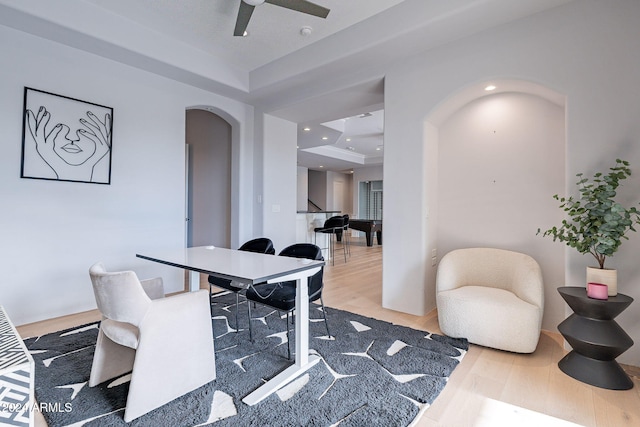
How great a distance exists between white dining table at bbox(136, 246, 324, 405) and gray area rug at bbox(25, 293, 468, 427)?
0.06 meters

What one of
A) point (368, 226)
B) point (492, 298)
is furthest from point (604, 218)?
point (368, 226)

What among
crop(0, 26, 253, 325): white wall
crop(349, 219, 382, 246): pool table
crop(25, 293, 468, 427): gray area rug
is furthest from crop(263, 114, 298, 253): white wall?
crop(349, 219, 382, 246): pool table

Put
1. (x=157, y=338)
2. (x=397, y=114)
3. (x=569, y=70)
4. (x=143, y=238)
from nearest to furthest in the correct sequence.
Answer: (x=157, y=338) < (x=569, y=70) < (x=397, y=114) < (x=143, y=238)

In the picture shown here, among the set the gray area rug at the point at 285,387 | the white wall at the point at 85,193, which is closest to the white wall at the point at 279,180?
the white wall at the point at 85,193

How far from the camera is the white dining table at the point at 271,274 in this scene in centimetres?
178

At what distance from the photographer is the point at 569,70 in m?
2.40

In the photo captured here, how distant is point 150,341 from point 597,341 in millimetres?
2694

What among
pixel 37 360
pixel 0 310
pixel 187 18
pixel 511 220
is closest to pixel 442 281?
pixel 511 220

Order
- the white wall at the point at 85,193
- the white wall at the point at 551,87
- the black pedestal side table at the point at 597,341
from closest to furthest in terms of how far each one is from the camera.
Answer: the black pedestal side table at the point at 597,341 < the white wall at the point at 551,87 < the white wall at the point at 85,193

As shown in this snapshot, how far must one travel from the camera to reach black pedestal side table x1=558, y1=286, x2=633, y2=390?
6.34ft

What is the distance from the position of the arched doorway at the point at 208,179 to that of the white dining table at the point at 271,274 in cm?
289

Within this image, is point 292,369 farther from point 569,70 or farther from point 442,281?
point 569,70

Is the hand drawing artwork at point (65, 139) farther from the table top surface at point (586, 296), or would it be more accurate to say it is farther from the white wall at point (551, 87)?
the table top surface at point (586, 296)

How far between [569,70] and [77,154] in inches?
178
